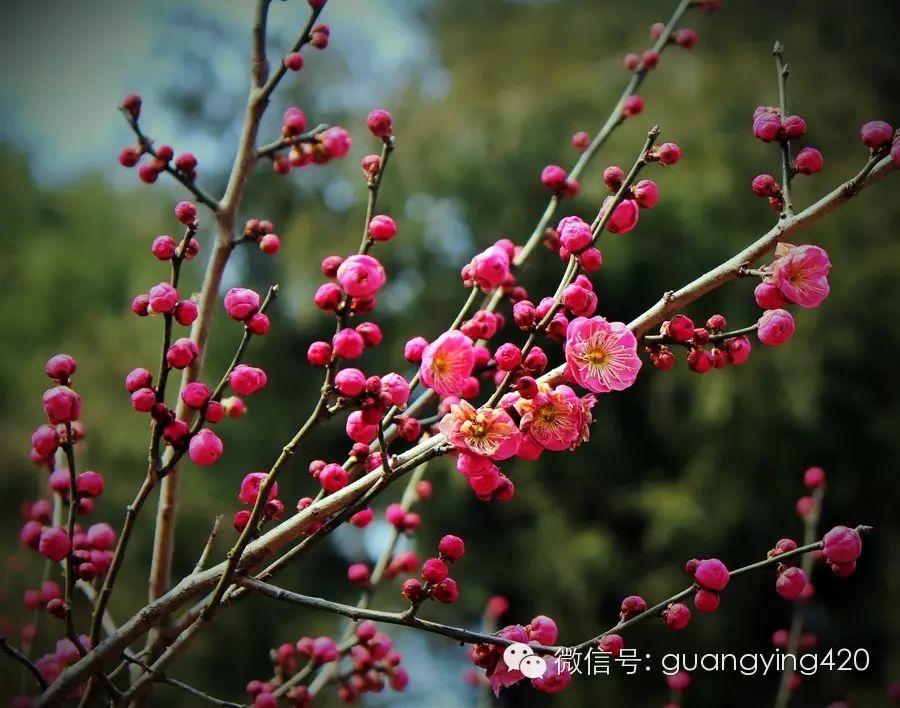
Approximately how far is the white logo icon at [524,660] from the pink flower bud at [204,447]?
26 cm

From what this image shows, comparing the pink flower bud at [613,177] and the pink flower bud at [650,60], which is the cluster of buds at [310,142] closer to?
the pink flower bud at [613,177]

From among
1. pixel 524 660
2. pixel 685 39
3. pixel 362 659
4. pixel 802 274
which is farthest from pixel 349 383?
pixel 685 39

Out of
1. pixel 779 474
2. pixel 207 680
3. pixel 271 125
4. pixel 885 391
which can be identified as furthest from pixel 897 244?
pixel 207 680

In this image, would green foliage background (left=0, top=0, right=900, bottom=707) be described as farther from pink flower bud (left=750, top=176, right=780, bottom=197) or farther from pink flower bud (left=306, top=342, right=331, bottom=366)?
pink flower bud (left=306, top=342, right=331, bottom=366)

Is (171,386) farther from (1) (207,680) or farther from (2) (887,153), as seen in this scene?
(2) (887,153)

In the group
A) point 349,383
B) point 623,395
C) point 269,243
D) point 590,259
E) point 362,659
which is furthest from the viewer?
point 623,395

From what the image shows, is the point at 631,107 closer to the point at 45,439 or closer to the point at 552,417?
the point at 552,417

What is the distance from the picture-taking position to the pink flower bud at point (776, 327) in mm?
619

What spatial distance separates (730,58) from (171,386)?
2853mm

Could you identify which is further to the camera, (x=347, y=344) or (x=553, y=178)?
(x=553, y=178)

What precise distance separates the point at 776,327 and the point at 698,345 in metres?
0.06

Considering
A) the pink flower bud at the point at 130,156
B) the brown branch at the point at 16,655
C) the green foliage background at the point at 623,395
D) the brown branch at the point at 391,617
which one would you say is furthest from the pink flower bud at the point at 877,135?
the green foliage background at the point at 623,395

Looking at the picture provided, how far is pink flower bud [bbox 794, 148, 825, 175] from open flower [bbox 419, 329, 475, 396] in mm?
312

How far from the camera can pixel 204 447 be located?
2.05 ft
